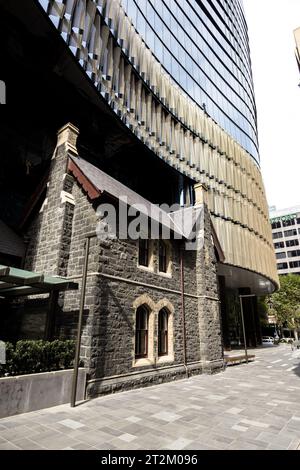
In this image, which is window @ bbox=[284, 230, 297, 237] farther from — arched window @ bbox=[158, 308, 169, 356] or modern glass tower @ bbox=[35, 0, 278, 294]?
arched window @ bbox=[158, 308, 169, 356]

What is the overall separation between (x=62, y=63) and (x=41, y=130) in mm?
4593

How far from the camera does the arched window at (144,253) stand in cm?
1294

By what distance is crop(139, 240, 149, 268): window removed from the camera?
12938 mm

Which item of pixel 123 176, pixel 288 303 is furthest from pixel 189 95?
pixel 288 303

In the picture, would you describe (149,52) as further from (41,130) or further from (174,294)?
(174,294)

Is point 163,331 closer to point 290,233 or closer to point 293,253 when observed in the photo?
point 293,253

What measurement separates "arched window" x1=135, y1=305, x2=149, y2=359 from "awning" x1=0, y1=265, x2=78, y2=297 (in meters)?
3.64

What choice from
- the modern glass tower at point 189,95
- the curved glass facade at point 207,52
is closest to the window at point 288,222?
the curved glass facade at point 207,52

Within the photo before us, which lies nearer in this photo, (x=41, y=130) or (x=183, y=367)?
(x=183, y=367)

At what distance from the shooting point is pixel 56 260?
1103 centimetres

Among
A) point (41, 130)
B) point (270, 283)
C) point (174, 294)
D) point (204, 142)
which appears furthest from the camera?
point (270, 283)

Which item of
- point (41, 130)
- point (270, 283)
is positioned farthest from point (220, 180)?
point (41, 130)

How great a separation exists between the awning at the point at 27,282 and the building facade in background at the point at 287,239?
89.4 meters

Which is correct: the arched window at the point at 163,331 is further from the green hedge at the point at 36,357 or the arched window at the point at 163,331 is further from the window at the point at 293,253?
the window at the point at 293,253
